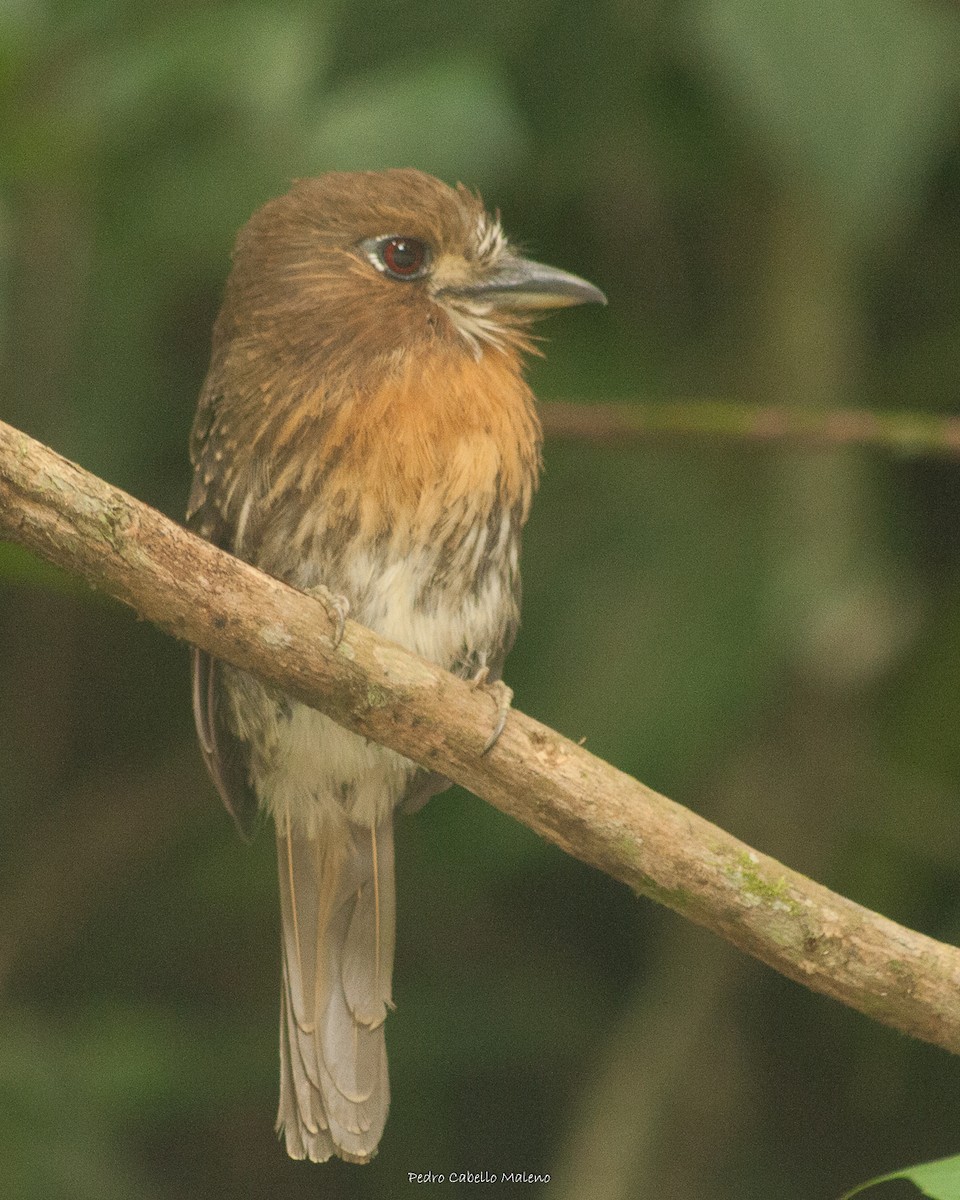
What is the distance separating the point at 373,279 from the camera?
86.0 inches

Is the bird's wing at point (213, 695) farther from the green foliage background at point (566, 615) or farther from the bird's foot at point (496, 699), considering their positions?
the bird's foot at point (496, 699)

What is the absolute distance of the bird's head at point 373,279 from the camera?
2.14 meters

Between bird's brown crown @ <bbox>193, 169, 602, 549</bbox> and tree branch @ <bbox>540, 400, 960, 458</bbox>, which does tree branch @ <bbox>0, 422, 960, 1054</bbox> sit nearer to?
bird's brown crown @ <bbox>193, 169, 602, 549</bbox>

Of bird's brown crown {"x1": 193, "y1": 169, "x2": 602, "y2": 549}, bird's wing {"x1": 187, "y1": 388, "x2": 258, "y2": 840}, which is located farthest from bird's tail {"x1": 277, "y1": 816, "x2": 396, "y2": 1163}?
bird's brown crown {"x1": 193, "y1": 169, "x2": 602, "y2": 549}

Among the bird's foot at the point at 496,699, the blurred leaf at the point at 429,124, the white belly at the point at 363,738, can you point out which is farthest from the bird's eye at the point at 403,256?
the bird's foot at the point at 496,699

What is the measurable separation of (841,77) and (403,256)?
2.04 ft

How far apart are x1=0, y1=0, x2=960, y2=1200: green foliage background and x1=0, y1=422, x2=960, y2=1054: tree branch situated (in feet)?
2.12

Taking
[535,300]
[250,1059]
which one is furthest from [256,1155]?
[535,300]

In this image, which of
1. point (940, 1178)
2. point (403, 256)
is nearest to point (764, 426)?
point (403, 256)

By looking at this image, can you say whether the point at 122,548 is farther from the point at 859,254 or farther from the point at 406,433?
the point at 859,254

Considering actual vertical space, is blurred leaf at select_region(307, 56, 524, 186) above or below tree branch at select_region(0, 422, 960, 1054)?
above

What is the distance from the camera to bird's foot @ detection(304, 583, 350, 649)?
1.72m

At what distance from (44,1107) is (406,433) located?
129 centimetres

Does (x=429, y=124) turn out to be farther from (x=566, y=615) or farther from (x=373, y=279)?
(x=566, y=615)
